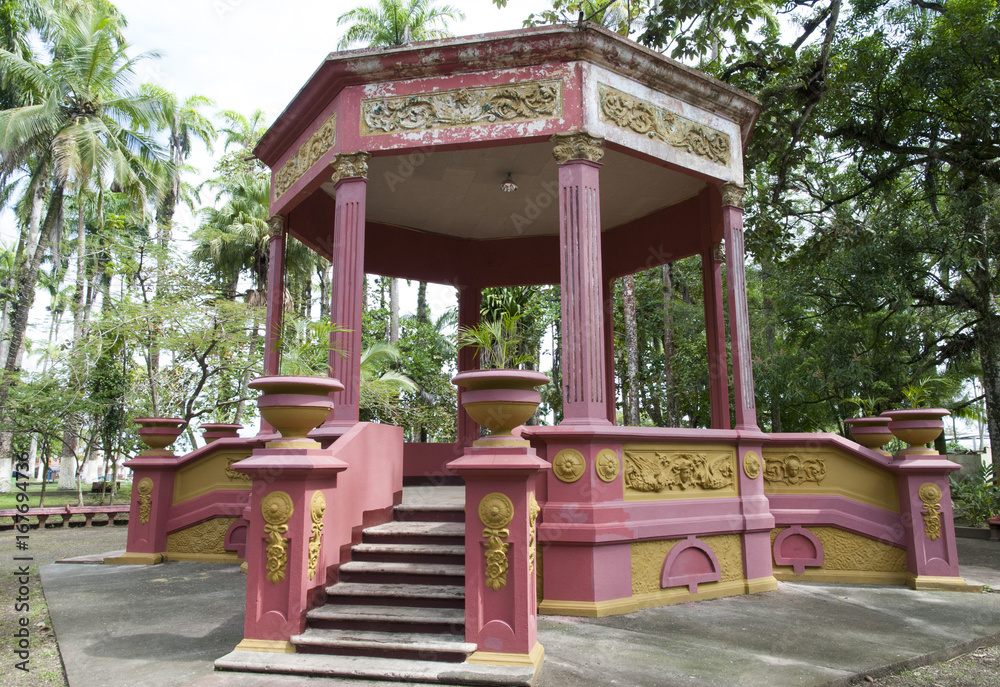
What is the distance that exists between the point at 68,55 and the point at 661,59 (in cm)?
2073

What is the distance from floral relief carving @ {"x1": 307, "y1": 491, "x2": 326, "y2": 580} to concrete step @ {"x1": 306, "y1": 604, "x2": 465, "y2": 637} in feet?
0.93

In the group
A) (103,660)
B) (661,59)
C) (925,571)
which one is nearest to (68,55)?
(661,59)

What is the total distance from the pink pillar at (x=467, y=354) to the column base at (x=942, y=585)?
5.86 m

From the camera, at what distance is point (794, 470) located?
7.60 m

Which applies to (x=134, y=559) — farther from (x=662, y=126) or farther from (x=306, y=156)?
(x=662, y=126)

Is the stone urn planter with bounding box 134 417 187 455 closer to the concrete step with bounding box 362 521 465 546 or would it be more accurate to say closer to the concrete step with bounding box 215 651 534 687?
the concrete step with bounding box 362 521 465 546

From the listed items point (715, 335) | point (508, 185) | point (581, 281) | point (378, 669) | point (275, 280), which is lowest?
point (378, 669)

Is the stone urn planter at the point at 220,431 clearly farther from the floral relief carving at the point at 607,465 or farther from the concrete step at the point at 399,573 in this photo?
the floral relief carving at the point at 607,465

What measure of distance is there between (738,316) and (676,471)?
2.01 m

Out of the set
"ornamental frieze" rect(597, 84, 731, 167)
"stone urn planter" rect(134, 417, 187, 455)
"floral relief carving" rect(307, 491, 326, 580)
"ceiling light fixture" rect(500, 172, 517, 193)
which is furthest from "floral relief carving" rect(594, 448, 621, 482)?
"stone urn planter" rect(134, 417, 187, 455)

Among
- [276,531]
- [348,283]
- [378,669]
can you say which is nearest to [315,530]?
[276,531]

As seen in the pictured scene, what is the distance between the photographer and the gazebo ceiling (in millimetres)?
8250

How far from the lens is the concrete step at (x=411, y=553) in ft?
16.9

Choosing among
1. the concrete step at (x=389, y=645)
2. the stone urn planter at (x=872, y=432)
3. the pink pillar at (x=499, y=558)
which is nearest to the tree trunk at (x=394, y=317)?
the stone urn planter at (x=872, y=432)
